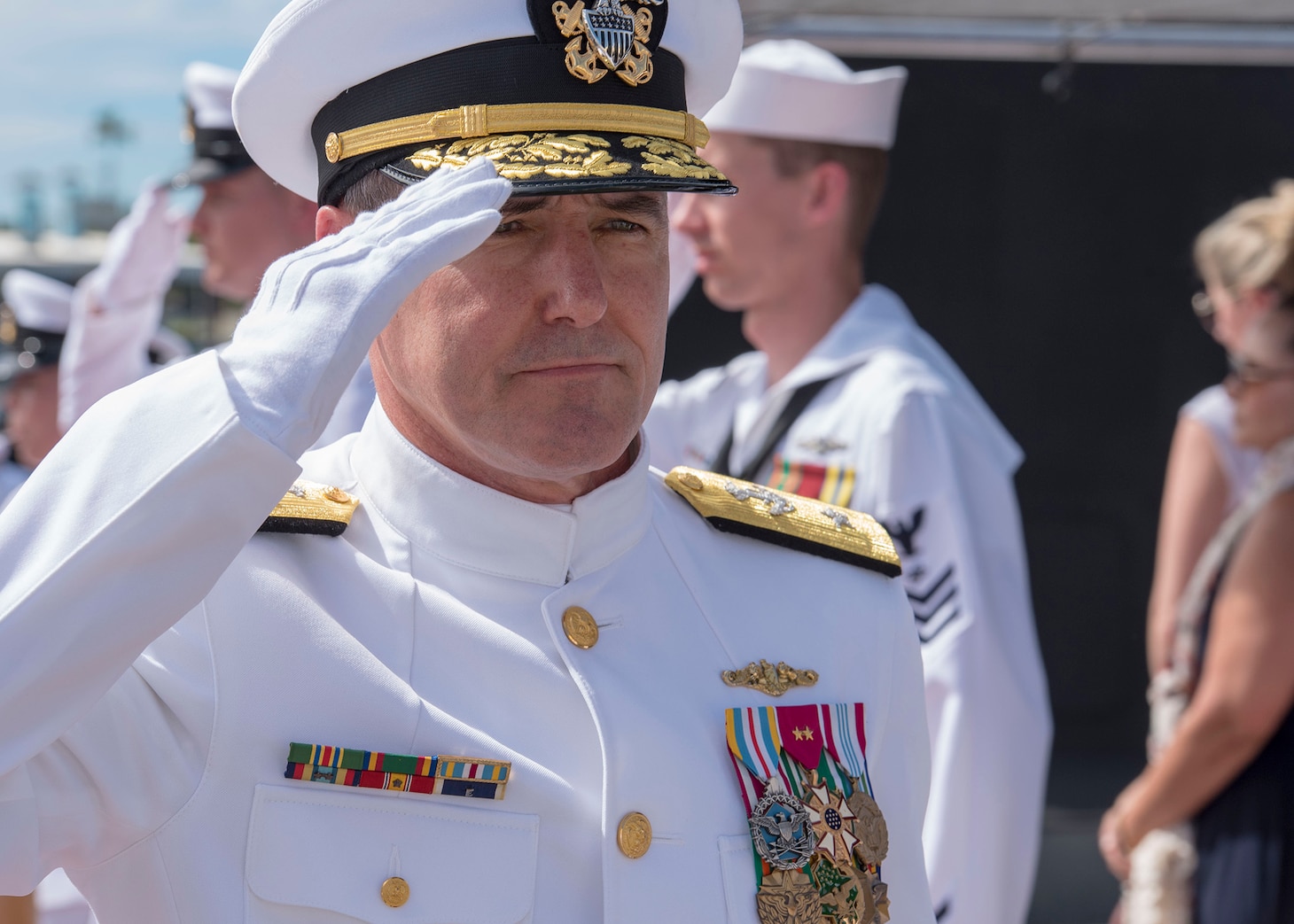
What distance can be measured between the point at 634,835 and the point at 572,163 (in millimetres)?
654

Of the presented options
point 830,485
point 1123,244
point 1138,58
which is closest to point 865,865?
point 830,485

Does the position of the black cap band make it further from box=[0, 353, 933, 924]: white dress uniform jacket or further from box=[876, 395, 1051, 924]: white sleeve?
box=[876, 395, 1051, 924]: white sleeve

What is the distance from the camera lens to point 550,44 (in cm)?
157

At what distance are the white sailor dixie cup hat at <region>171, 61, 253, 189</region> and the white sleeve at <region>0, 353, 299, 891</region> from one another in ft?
9.17

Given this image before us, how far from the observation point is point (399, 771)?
57.3 inches

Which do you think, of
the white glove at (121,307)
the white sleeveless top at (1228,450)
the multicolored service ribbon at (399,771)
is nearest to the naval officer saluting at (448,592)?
the multicolored service ribbon at (399,771)

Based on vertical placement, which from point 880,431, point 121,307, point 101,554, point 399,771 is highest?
point 101,554

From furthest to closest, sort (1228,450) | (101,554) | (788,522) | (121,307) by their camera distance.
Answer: (121,307), (1228,450), (788,522), (101,554)

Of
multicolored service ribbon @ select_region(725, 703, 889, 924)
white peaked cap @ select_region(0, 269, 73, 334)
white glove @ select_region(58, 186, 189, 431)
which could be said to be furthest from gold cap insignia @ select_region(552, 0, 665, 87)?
white peaked cap @ select_region(0, 269, 73, 334)

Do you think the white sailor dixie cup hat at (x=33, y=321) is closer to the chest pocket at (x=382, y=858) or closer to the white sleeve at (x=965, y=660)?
the white sleeve at (x=965, y=660)

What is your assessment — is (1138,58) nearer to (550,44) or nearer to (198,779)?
(550,44)

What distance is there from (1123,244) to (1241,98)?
585 mm

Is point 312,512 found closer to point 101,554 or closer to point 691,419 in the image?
point 101,554

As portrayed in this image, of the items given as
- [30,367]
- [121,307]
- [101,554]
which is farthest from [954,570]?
[30,367]
